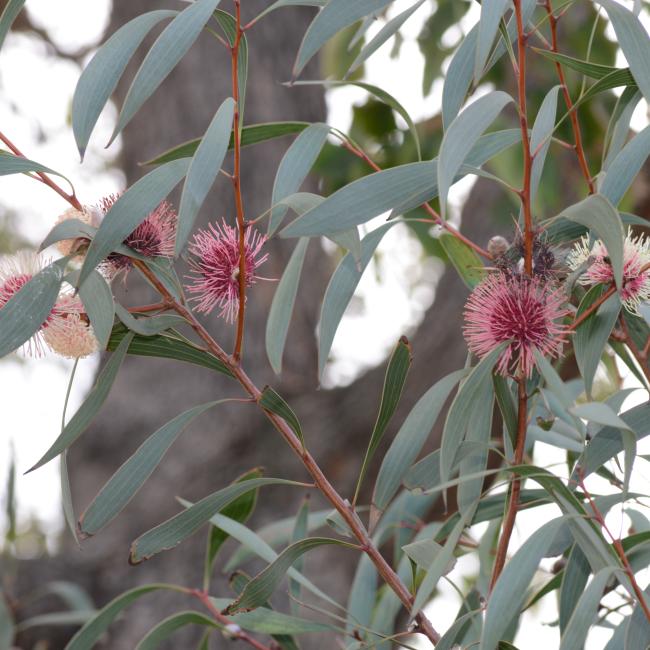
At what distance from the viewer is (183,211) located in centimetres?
45

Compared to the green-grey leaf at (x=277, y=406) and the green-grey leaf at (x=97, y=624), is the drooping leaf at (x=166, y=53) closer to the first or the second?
the green-grey leaf at (x=277, y=406)

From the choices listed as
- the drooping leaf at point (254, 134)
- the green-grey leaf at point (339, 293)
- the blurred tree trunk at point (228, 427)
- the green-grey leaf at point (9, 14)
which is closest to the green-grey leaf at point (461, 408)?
the green-grey leaf at point (339, 293)

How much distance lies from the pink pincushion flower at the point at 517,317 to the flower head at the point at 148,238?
0.19 metres

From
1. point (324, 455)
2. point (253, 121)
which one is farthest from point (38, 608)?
point (253, 121)

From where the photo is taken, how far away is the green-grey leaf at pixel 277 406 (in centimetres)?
54

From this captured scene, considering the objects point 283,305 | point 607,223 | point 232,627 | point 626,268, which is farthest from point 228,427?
point 607,223

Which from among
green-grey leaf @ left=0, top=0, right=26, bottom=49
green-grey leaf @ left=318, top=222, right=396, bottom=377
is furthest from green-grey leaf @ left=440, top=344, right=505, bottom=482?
green-grey leaf @ left=0, top=0, right=26, bottom=49

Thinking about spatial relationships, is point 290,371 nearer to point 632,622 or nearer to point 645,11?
point 645,11

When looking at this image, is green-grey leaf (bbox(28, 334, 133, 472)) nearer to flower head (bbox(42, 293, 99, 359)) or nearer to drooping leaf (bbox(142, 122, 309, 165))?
flower head (bbox(42, 293, 99, 359))

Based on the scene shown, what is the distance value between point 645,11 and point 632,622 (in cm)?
153

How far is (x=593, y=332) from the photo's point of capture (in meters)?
0.53

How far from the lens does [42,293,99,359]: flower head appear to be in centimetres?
52

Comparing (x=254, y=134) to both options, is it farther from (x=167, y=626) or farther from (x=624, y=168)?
(x=167, y=626)

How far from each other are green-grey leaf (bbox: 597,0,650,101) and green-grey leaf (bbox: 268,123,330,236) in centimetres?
18
